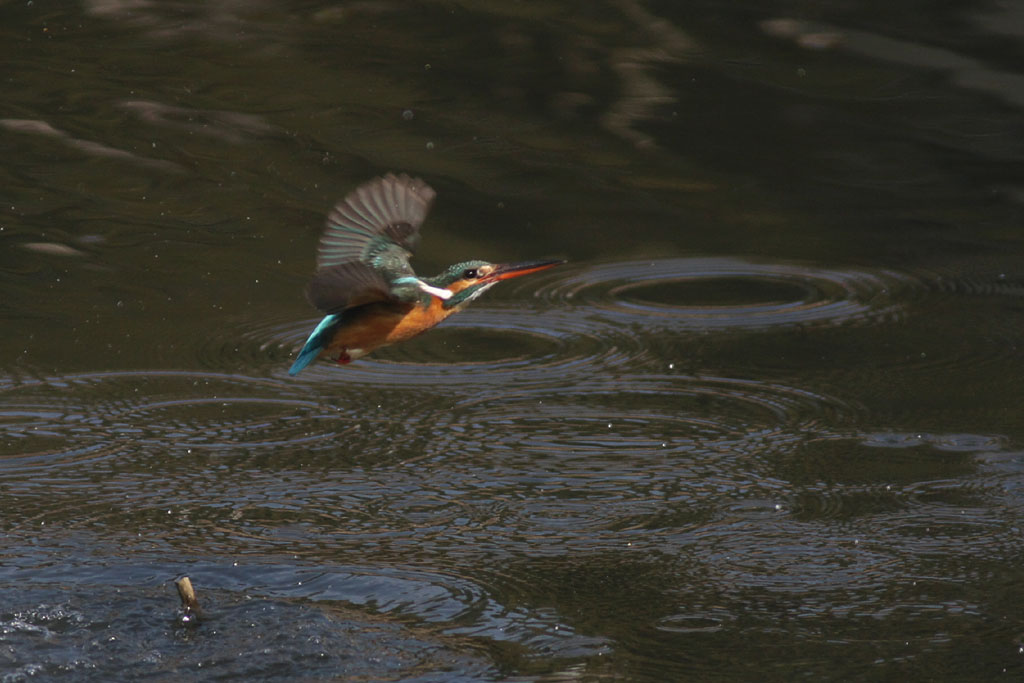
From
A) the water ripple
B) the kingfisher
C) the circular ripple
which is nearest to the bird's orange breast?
the kingfisher

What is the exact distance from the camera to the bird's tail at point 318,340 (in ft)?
10.3

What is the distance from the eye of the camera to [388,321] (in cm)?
304

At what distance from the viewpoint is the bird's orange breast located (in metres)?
3.04

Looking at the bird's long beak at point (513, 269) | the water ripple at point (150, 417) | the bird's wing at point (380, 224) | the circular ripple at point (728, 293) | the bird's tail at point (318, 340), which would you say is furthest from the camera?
the circular ripple at point (728, 293)

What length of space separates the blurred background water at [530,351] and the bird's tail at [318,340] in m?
0.47

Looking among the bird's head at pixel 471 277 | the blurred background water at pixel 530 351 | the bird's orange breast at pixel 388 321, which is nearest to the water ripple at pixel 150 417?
the blurred background water at pixel 530 351

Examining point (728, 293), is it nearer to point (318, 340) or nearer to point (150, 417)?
point (150, 417)

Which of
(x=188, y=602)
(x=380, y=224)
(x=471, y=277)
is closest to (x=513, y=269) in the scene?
(x=471, y=277)

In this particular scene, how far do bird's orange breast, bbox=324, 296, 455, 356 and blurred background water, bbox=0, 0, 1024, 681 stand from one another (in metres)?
0.55

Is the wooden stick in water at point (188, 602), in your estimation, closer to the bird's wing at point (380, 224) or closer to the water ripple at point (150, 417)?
the bird's wing at point (380, 224)

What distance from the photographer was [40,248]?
5.36 metres

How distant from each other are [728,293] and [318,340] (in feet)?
7.68

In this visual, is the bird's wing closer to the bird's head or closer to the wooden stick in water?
the bird's head

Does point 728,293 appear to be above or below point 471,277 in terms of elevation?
below
